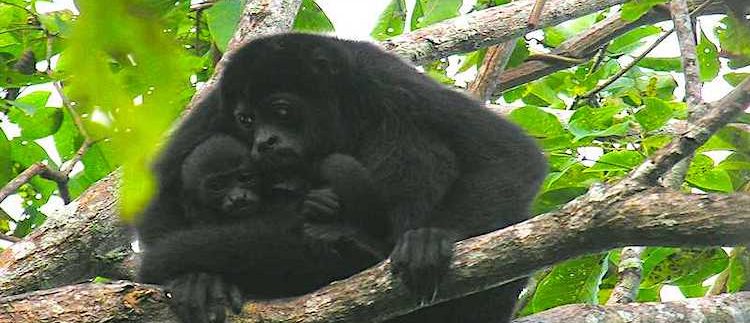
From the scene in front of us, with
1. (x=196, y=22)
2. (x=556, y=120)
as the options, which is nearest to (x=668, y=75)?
(x=556, y=120)

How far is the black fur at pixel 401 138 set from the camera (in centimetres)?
280

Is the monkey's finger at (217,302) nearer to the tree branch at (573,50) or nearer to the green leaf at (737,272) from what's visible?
the green leaf at (737,272)

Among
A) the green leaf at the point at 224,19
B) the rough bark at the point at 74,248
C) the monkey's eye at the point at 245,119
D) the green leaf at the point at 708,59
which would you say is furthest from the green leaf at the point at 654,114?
the rough bark at the point at 74,248

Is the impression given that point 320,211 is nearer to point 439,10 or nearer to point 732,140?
point 732,140

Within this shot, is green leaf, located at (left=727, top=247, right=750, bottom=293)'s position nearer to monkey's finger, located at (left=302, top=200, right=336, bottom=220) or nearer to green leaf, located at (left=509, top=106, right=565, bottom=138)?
green leaf, located at (left=509, top=106, right=565, bottom=138)

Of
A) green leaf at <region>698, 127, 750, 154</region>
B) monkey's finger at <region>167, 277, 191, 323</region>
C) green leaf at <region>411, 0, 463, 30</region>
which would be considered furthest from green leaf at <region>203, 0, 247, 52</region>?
green leaf at <region>698, 127, 750, 154</region>

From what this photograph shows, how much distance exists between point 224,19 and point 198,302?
1696 millimetres

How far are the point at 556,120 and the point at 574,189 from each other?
12.4 inches

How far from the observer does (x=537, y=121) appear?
381cm

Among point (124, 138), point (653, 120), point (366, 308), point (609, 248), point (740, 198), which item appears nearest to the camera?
point (124, 138)

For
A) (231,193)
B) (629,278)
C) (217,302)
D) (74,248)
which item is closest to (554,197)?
(629,278)

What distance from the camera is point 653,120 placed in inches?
A: 138

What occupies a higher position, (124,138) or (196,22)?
(124,138)

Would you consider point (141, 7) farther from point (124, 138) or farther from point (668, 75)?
point (668, 75)
